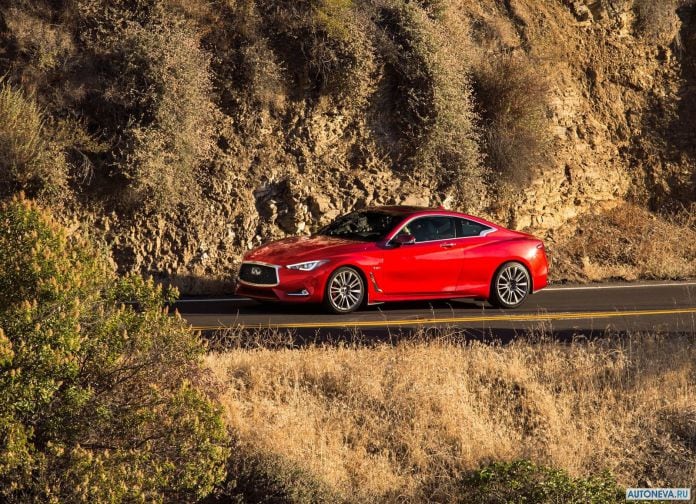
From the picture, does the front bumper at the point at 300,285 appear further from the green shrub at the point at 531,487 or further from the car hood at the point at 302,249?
the green shrub at the point at 531,487

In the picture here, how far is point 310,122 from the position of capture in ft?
69.1

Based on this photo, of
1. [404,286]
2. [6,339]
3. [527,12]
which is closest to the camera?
[6,339]

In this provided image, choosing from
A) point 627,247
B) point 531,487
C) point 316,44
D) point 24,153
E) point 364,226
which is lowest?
point 531,487

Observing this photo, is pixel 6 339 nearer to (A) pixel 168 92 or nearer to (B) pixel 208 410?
(B) pixel 208 410

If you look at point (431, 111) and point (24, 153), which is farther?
point (431, 111)

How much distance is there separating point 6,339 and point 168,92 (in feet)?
40.1

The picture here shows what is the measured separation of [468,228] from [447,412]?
655cm

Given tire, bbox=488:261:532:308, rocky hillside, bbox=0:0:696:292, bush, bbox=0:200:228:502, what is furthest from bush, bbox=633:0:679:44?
bush, bbox=0:200:228:502

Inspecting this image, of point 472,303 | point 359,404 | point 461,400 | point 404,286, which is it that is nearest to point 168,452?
point 359,404

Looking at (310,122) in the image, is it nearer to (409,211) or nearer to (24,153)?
(409,211)

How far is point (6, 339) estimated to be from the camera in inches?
286

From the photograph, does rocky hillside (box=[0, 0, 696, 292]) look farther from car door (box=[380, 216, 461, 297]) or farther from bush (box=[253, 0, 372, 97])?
car door (box=[380, 216, 461, 297])

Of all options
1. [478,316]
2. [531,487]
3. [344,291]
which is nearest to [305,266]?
[344,291]

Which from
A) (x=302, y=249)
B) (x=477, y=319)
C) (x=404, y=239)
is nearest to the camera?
(x=477, y=319)
